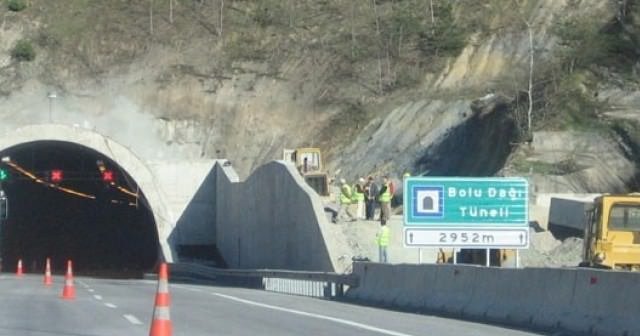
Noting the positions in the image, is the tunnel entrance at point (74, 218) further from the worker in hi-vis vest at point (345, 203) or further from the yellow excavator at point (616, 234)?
the yellow excavator at point (616, 234)

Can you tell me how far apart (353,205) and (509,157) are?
8.51 meters

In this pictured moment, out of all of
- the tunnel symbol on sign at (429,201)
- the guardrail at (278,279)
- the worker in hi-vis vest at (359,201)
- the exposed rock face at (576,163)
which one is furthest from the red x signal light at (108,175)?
the tunnel symbol on sign at (429,201)

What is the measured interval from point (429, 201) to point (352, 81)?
2010 inches

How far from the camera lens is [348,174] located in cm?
7256

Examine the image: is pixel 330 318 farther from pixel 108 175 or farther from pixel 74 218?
pixel 74 218

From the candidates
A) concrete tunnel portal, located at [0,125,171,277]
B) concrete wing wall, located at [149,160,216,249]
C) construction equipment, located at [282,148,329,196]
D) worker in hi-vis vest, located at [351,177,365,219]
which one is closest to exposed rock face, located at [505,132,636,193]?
worker in hi-vis vest, located at [351,177,365,219]

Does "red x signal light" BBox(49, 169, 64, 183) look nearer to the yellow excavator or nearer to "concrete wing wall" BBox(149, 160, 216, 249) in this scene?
"concrete wing wall" BBox(149, 160, 216, 249)

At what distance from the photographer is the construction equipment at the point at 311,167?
205 feet

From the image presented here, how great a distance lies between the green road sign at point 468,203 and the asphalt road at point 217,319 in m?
3.92

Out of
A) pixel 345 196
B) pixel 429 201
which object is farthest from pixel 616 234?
pixel 345 196

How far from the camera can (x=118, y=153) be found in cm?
6806

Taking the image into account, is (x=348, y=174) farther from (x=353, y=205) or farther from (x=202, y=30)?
(x=202, y=30)

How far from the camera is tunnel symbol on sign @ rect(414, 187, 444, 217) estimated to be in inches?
1342

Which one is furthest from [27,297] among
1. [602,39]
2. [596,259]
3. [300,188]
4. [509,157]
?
[602,39]
